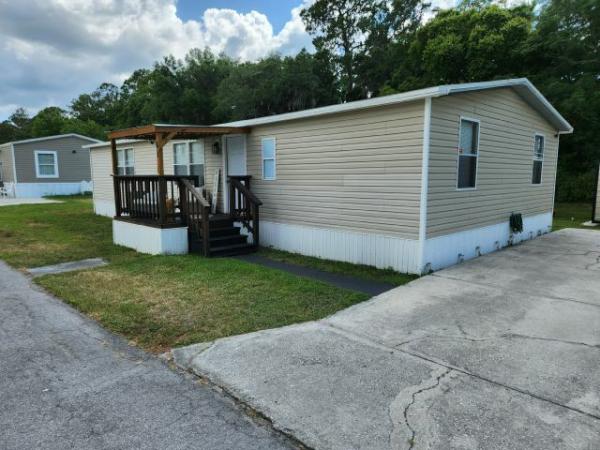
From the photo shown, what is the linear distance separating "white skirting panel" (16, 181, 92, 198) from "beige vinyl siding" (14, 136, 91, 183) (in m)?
0.24

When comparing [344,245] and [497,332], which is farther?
[344,245]

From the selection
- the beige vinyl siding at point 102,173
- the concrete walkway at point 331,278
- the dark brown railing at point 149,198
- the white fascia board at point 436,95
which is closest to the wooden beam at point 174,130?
the white fascia board at point 436,95

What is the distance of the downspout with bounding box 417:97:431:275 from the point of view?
5945mm

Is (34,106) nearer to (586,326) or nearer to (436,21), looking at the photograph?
(436,21)

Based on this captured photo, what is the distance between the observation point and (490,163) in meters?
7.80

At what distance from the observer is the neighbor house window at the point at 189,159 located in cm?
1052

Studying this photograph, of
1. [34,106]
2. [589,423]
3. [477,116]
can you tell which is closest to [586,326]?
[589,423]

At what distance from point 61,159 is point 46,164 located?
0.85 metres

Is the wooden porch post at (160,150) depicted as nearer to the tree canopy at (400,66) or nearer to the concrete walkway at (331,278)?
the concrete walkway at (331,278)

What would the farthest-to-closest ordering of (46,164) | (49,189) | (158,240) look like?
1. (49,189)
2. (46,164)
3. (158,240)

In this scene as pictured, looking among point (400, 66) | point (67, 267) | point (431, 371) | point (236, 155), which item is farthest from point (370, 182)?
point (400, 66)

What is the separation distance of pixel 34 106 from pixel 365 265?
215 ft

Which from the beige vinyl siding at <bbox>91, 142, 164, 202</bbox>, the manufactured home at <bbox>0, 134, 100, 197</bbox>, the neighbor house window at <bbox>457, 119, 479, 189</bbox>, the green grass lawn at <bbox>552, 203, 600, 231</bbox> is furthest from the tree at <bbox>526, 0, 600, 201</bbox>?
the manufactured home at <bbox>0, 134, 100, 197</bbox>

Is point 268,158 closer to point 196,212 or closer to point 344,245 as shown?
point 196,212
